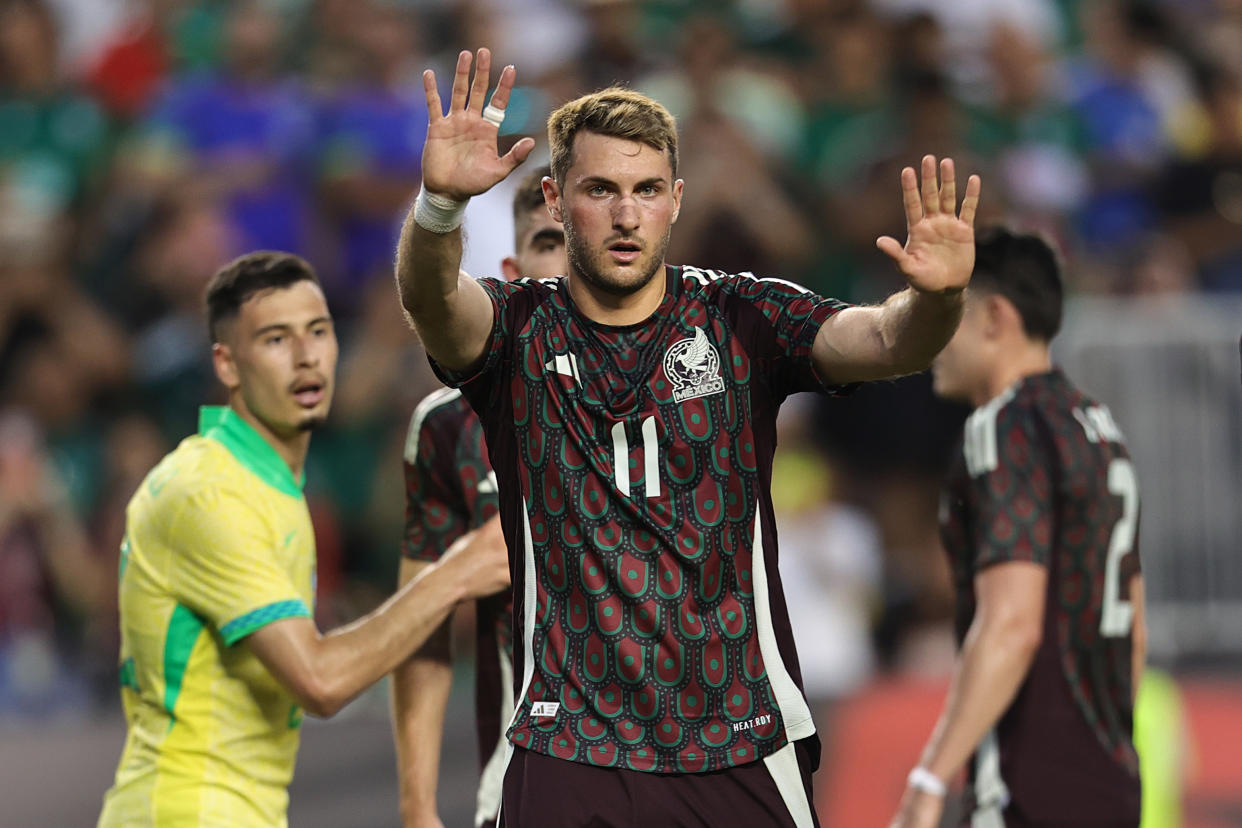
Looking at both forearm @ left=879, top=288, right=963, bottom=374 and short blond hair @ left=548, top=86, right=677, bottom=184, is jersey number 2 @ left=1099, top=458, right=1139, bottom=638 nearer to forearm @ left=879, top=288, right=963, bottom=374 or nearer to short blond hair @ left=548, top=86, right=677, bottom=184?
forearm @ left=879, top=288, right=963, bottom=374

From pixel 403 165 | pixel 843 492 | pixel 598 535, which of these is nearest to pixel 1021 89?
pixel 843 492

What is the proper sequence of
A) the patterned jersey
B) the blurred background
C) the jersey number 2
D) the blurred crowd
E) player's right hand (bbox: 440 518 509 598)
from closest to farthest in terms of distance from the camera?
player's right hand (bbox: 440 518 509 598), the patterned jersey, the jersey number 2, the blurred background, the blurred crowd

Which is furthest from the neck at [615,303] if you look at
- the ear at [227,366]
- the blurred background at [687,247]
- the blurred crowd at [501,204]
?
the blurred crowd at [501,204]

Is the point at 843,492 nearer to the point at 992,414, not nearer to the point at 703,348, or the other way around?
the point at 992,414

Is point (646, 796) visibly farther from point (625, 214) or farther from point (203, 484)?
point (203, 484)

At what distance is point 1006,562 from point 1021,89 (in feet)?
23.0

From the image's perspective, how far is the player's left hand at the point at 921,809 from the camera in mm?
5070

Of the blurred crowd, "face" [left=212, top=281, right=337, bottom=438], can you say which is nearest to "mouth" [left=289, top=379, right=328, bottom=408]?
"face" [left=212, top=281, right=337, bottom=438]

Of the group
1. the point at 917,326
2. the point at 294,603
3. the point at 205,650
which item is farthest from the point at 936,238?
the point at 205,650

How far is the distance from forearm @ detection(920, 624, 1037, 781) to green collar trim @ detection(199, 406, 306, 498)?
79.7 inches

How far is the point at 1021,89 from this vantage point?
11469 mm

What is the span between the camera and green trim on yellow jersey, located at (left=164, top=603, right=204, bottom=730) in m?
4.80

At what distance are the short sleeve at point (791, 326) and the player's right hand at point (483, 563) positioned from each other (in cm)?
100

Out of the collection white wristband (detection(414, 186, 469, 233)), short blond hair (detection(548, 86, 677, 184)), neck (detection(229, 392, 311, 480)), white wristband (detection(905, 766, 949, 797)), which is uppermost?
short blond hair (detection(548, 86, 677, 184))
